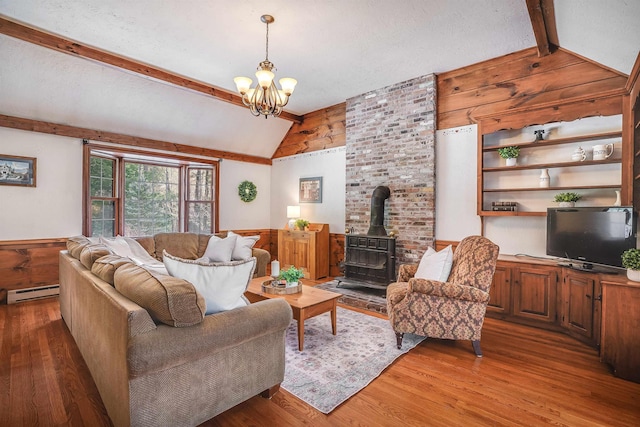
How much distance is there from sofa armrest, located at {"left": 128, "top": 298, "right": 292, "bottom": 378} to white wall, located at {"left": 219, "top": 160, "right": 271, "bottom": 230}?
495 cm

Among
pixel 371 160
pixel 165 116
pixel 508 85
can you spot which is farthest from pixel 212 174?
pixel 508 85

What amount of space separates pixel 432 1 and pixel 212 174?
5.10 metres

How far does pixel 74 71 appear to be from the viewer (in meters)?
4.26

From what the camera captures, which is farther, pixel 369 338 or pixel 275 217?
pixel 275 217

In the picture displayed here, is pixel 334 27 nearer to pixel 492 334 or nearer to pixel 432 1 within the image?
pixel 432 1

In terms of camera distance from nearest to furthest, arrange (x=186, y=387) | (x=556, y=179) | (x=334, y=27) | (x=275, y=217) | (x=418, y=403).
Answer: (x=186, y=387)
(x=418, y=403)
(x=334, y=27)
(x=556, y=179)
(x=275, y=217)

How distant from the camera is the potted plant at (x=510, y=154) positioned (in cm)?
382

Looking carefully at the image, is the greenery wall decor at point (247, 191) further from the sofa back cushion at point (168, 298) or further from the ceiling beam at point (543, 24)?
the ceiling beam at point (543, 24)

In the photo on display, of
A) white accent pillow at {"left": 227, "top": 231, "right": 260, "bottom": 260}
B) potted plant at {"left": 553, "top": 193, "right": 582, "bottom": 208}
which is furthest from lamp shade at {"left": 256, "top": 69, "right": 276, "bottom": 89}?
potted plant at {"left": 553, "top": 193, "right": 582, "bottom": 208}

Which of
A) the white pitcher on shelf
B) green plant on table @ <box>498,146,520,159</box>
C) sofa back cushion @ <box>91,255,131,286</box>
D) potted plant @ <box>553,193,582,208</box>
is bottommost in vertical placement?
sofa back cushion @ <box>91,255,131,286</box>

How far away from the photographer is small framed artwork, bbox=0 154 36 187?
429 cm

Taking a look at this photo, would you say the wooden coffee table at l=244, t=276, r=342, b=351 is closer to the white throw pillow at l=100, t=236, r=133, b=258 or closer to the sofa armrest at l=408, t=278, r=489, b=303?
the sofa armrest at l=408, t=278, r=489, b=303

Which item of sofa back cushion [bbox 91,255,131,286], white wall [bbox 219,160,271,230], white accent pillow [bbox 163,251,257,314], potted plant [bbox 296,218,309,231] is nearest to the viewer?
white accent pillow [bbox 163,251,257,314]

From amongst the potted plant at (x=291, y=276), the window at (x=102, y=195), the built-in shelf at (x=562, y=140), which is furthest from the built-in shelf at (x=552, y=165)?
the window at (x=102, y=195)
